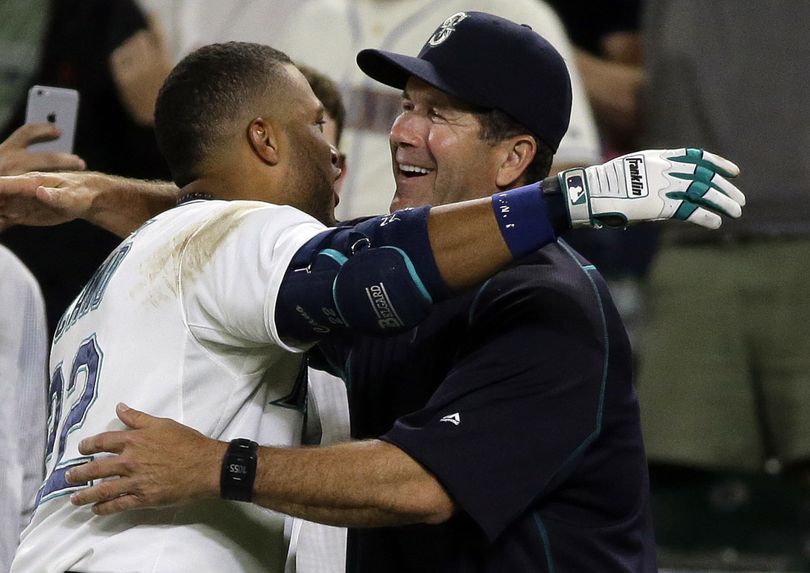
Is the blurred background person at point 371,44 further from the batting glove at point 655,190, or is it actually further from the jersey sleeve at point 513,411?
the batting glove at point 655,190

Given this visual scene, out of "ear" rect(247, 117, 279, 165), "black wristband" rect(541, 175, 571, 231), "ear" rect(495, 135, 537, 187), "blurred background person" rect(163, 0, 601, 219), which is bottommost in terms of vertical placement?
"blurred background person" rect(163, 0, 601, 219)

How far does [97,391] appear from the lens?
229cm

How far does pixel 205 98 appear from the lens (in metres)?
2.54

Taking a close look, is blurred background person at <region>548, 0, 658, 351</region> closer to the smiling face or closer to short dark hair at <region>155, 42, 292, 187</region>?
the smiling face

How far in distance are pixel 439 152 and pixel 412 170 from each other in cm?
9

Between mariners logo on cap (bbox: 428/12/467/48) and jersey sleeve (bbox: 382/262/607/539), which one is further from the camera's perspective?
mariners logo on cap (bbox: 428/12/467/48)

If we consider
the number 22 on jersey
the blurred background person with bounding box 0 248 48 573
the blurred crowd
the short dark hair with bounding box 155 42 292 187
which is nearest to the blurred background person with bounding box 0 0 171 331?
the blurred crowd

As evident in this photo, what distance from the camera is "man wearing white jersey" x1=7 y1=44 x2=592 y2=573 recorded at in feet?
6.86

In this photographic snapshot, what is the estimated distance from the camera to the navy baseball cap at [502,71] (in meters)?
2.54

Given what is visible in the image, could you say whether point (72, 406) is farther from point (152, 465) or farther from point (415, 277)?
point (415, 277)

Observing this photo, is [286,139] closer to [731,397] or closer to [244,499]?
[244,499]

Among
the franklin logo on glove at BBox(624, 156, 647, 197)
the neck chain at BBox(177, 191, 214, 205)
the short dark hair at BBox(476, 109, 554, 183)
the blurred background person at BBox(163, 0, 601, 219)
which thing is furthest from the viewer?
the blurred background person at BBox(163, 0, 601, 219)

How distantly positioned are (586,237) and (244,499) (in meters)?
2.86

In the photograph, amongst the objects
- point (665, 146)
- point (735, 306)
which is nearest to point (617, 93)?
point (665, 146)
